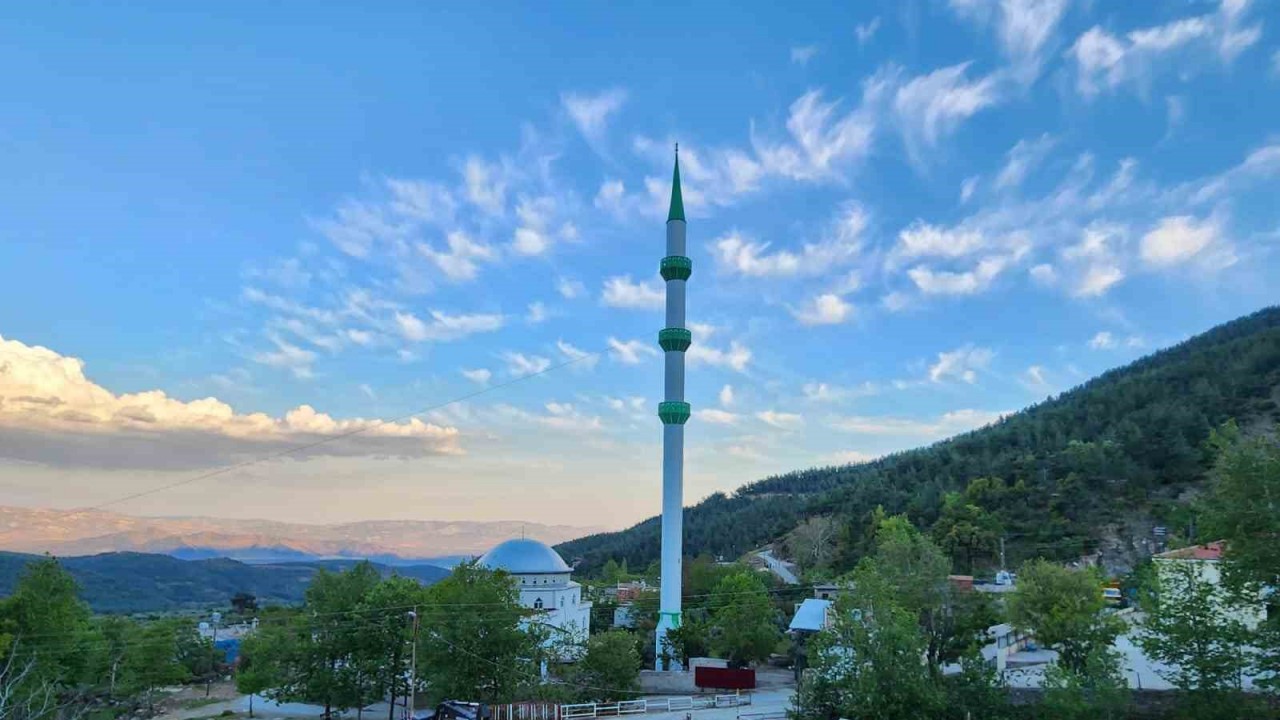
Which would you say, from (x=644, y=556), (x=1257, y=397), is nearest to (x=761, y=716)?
(x=1257, y=397)

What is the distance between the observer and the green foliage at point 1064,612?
29.8 metres

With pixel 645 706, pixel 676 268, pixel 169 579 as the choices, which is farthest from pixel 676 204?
pixel 169 579

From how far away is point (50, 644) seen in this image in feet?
98.8

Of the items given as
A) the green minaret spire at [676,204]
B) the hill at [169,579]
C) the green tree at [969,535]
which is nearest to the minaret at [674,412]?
the green minaret spire at [676,204]

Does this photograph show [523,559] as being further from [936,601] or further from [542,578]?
[936,601]

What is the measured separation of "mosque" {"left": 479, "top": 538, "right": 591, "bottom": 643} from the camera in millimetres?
47438

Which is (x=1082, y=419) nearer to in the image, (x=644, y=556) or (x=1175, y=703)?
(x=644, y=556)

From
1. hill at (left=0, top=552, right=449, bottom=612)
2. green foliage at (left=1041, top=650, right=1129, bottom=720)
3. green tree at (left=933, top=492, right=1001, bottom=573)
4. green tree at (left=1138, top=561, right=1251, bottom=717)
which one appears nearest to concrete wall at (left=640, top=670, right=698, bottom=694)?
green foliage at (left=1041, top=650, right=1129, bottom=720)

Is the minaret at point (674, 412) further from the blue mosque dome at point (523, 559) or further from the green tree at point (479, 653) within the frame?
the green tree at point (479, 653)

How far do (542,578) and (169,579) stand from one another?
161m

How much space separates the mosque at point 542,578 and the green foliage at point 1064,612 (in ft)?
77.6

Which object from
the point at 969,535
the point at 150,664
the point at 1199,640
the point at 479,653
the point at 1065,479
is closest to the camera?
the point at 1199,640

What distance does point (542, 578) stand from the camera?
1916 inches

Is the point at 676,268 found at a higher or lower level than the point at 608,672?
higher
